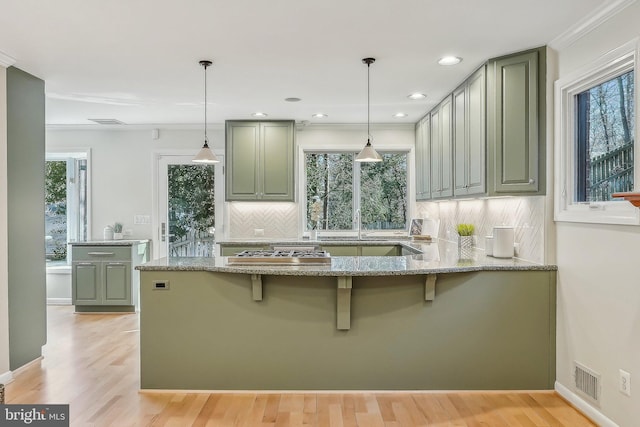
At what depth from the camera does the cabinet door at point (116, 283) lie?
579cm

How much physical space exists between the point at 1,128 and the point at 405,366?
3.47 m

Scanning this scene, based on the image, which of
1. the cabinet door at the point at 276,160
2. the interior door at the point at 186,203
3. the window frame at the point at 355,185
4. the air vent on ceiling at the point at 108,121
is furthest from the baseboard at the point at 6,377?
the window frame at the point at 355,185

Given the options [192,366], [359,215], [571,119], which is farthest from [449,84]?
[192,366]

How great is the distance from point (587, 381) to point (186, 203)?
5.12m

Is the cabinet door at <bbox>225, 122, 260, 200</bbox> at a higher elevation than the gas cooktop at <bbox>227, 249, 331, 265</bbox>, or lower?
higher

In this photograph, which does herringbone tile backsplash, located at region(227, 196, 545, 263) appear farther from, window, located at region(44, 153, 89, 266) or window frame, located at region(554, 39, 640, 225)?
window, located at region(44, 153, 89, 266)

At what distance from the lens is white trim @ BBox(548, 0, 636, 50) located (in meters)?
2.52

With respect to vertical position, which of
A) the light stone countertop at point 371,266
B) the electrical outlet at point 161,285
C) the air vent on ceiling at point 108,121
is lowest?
the electrical outlet at point 161,285

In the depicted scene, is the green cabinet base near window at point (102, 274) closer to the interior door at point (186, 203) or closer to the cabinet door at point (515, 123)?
the interior door at point (186, 203)

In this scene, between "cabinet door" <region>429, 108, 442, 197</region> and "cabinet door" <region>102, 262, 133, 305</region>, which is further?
"cabinet door" <region>102, 262, 133, 305</region>

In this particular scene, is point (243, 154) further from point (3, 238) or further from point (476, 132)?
point (476, 132)

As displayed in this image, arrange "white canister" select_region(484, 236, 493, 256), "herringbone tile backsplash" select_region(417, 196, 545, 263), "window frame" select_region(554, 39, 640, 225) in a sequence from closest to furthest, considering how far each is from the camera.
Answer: "window frame" select_region(554, 39, 640, 225) → "herringbone tile backsplash" select_region(417, 196, 545, 263) → "white canister" select_region(484, 236, 493, 256)

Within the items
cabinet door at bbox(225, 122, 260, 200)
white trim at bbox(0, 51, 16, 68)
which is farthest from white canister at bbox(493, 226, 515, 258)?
white trim at bbox(0, 51, 16, 68)

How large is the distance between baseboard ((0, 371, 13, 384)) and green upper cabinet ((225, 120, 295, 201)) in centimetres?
307
